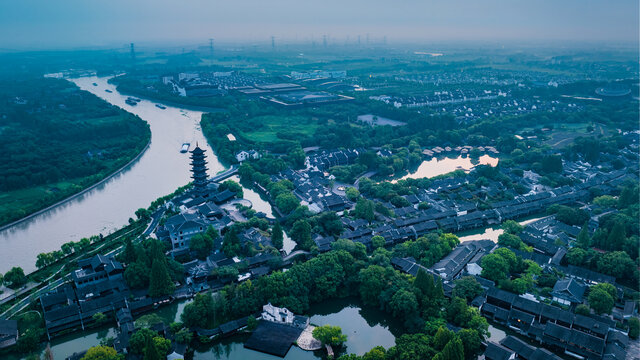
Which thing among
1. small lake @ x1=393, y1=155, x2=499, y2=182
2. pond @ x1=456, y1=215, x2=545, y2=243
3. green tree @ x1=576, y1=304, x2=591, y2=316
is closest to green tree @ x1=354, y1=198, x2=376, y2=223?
pond @ x1=456, y1=215, x2=545, y2=243

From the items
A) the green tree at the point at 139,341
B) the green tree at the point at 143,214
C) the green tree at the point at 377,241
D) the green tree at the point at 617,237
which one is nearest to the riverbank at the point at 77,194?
the green tree at the point at 143,214

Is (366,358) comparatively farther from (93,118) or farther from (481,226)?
(93,118)

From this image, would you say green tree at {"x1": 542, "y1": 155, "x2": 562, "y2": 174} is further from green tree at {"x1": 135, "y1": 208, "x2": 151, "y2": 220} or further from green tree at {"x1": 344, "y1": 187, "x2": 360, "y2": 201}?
green tree at {"x1": 135, "y1": 208, "x2": 151, "y2": 220}

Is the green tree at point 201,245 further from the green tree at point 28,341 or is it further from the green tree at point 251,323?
the green tree at point 28,341

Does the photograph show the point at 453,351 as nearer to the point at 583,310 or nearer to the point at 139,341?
the point at 583,310

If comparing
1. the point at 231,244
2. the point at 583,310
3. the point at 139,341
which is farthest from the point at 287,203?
the point at 583,310

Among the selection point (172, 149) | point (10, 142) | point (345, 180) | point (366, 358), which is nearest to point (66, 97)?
point (10, 142)

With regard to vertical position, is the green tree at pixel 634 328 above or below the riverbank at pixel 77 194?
below
